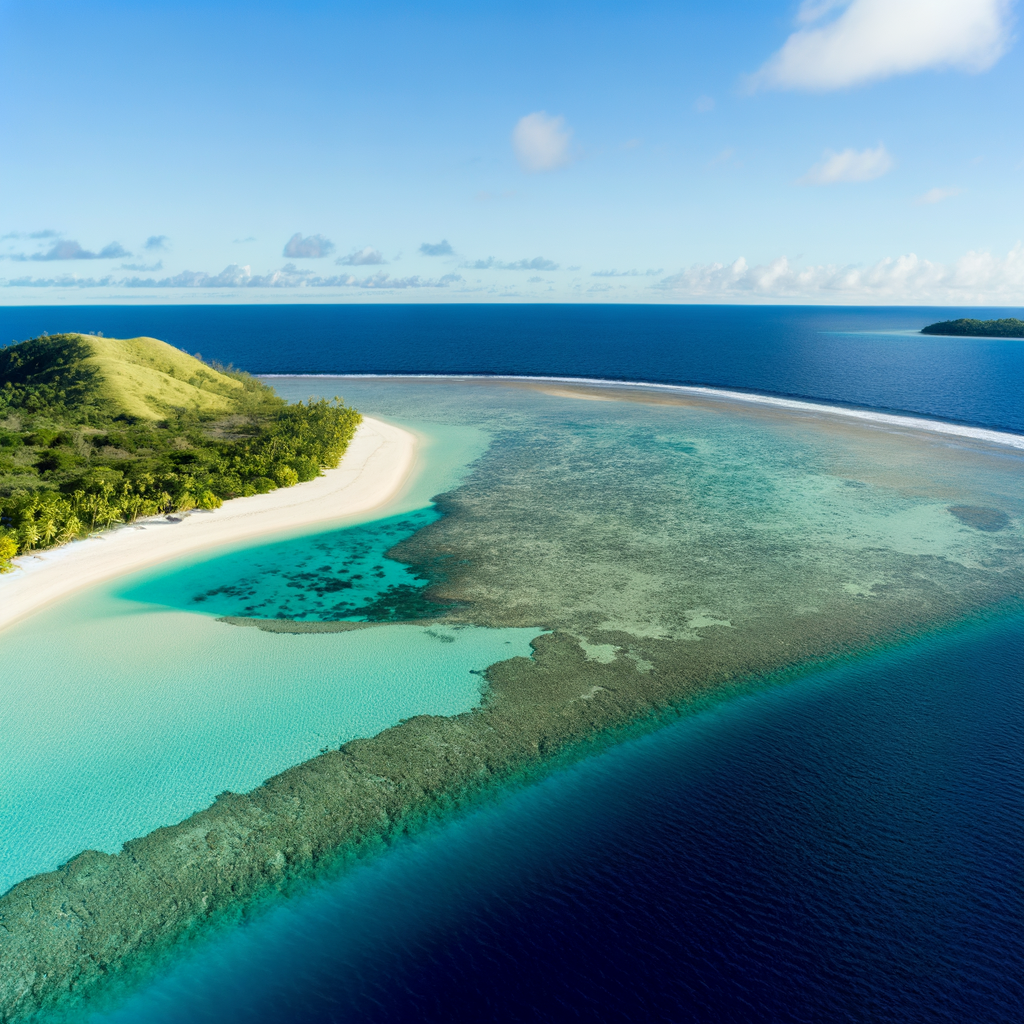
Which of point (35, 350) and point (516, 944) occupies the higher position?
point (35, 350)

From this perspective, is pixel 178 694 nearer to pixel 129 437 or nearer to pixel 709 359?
pixel 129 437

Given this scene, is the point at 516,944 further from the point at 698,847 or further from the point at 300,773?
the point at 300,773

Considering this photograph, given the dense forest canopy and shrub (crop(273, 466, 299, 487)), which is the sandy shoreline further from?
the dense forest canopy

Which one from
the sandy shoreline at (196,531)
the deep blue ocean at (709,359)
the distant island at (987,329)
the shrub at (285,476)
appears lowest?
the sandy shoreline at (196,531)

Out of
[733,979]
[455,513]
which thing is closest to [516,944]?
[733,979]

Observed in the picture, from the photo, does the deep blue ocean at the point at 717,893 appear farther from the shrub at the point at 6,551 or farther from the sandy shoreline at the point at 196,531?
the shrub at the point at 6,551

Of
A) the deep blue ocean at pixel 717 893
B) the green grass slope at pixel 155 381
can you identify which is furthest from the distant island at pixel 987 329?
the deep blue ocean at pixel 717 893
